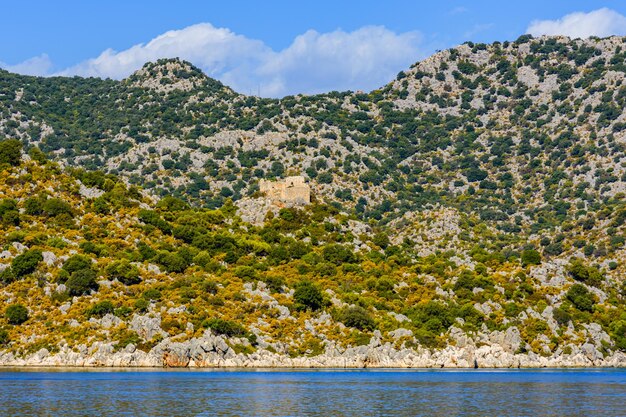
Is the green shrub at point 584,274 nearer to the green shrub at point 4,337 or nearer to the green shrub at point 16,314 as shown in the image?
the green shrub at point 16,314

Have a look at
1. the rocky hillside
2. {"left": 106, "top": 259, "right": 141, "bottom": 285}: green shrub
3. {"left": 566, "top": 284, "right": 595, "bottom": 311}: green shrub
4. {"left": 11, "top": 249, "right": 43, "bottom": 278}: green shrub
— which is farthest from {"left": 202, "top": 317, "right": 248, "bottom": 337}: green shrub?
{"left": 566, "top": 284, "right": 595, "bottom": 311}: green shrub

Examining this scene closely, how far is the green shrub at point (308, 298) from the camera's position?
13150 cm

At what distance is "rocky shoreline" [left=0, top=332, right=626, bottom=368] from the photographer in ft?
364

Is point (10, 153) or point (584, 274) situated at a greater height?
point (10, 153)

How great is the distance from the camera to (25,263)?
123 meters

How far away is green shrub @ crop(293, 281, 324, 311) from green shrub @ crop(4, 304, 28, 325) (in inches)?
1422

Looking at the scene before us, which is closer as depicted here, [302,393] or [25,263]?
[302,393]

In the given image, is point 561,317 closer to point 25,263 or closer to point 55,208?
point 25,263

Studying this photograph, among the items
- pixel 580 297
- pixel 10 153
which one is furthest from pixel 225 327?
pixel 10 153

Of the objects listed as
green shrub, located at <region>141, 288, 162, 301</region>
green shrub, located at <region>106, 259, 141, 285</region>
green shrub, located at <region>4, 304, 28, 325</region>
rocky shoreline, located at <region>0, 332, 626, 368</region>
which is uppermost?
green shrub, located at <region>106, 259, 141, 285</region>

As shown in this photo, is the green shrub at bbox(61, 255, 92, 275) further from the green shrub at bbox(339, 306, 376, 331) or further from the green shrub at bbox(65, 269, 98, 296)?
the green shrub at bbox(339, 306, 376, 331)

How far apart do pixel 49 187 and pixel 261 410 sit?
94.3m

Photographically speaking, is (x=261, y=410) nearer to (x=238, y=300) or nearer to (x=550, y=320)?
(x=238, y=300)

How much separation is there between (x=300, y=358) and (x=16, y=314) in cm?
3517
